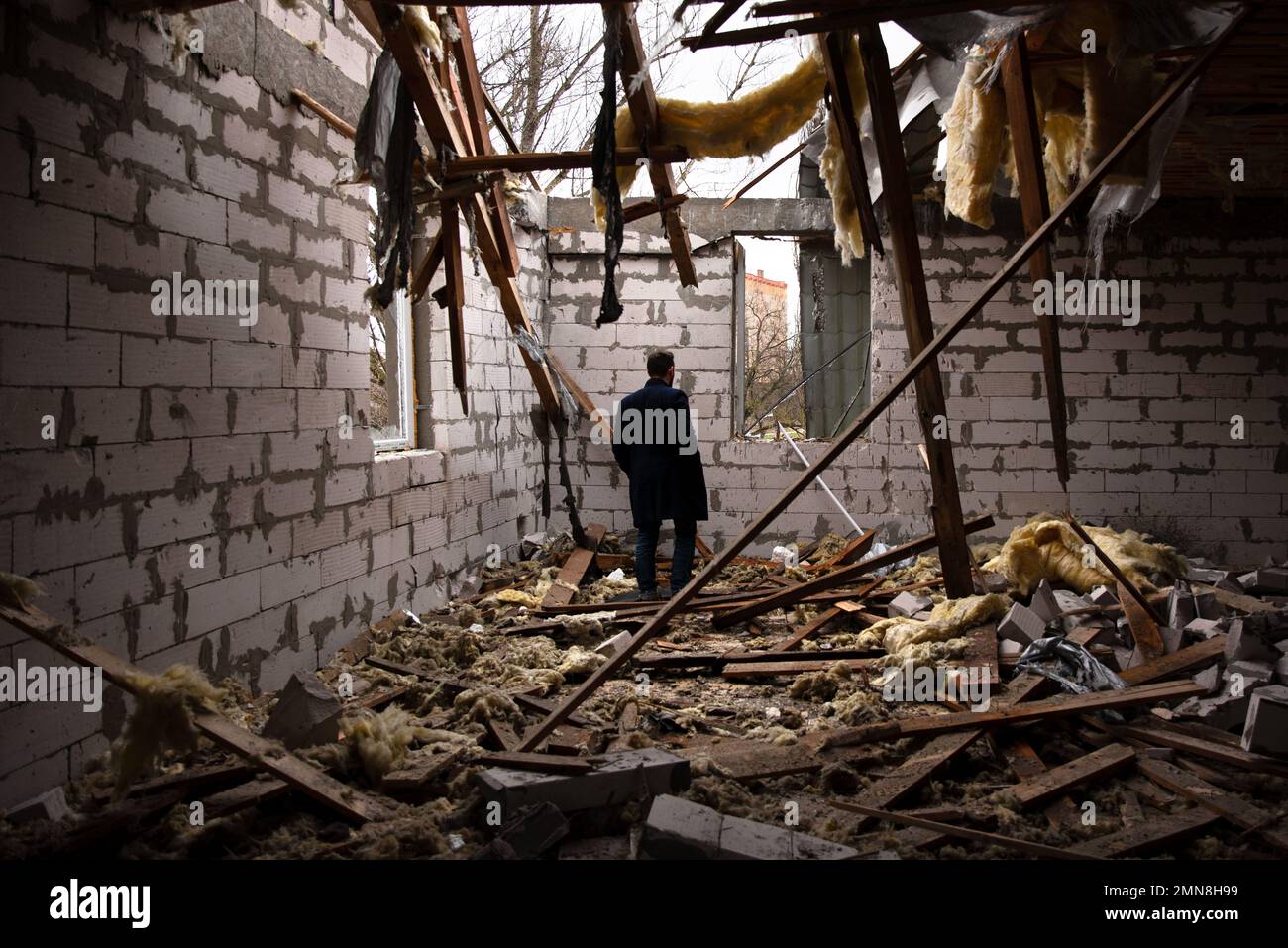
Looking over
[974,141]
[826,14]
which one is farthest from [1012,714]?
[826,14]

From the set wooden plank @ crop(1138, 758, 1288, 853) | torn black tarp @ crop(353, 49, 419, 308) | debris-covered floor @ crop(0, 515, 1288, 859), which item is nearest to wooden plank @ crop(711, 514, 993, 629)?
debris-covered floor @ crop(0, 515, 1288, 859)

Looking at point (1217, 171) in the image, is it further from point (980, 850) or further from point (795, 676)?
point (980, 850)

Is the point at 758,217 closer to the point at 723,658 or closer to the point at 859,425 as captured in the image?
the point at 723,658

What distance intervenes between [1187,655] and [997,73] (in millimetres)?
3110

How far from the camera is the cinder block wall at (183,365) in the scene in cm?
356

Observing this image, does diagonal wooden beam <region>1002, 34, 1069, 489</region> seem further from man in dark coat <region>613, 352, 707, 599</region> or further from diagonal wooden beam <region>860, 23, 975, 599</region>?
man in dark coat <region>613, 352, 707, 599</region>

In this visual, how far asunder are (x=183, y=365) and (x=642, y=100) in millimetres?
2643

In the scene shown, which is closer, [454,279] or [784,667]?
[784,667]

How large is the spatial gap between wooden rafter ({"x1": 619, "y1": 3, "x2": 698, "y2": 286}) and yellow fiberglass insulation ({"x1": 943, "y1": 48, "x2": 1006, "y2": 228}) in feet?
5.36

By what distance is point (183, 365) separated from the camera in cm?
436

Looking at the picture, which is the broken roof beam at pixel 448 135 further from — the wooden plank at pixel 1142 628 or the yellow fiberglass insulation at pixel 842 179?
the wooden plank at pixel 1142 628

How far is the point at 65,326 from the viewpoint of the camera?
3.71m

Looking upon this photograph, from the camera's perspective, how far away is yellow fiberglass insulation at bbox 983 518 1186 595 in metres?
6.40
